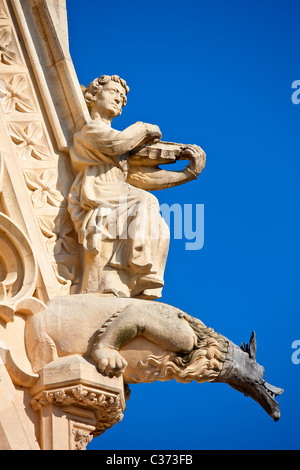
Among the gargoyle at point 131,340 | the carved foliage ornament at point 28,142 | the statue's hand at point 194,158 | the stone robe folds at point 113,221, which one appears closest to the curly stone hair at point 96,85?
the stone robe folds at point 113,221

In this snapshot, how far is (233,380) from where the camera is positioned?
54.4ft

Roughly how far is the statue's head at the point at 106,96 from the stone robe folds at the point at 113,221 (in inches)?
14.5

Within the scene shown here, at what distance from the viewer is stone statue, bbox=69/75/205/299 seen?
16672mm

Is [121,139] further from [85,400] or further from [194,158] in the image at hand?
[85,400]

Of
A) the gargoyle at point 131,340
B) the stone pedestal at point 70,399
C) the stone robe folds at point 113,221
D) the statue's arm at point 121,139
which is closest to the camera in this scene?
the stone pedestal at point 70,399

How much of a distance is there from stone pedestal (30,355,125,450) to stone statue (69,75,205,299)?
105cm

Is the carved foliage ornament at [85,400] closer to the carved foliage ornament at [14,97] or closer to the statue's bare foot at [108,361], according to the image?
the statue's bare foot at [108,361]

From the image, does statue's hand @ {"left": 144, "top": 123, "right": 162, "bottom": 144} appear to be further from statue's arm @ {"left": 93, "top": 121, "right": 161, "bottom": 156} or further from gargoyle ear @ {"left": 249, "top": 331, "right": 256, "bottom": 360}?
gargoyle ear @ {"left": 249, "top": 331, "right": 256, "bottom": 360}

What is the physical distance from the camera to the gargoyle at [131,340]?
16.0 m

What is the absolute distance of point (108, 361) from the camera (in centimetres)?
1588

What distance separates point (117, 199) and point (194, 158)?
1.18 m

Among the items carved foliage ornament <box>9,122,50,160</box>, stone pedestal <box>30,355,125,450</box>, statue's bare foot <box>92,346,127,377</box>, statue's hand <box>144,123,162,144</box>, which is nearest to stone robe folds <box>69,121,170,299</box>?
statue's hand <box>144,123,162,144</box>

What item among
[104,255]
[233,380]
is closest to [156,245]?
[104,255]

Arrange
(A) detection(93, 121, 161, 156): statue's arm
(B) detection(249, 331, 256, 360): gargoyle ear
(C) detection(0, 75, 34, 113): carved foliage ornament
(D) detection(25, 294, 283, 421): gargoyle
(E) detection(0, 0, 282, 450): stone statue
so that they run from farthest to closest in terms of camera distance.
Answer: (C) detection(0, 75, 34, 113): carved foliage ornament
(A) detection(93, 121, 161, 156): statue's arm
(B) detection(249, 331, 256, 360): gargoyle ear
(D) detection(25, 294, 283, 421): gargoyle
(E) detection(0, 0, 282, 450): stone statue
